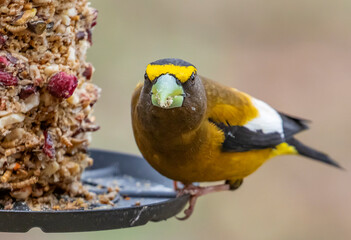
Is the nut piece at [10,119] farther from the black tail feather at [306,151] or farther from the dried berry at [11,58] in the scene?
the black tail feather at [306,151]

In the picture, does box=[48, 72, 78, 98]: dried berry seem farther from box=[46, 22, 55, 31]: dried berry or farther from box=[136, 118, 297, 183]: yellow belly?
box=[136, 118, 297, 183]: yellow belly

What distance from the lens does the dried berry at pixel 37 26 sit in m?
3.05

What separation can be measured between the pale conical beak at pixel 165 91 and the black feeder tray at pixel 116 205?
49 cm

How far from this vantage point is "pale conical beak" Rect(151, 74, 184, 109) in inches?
122

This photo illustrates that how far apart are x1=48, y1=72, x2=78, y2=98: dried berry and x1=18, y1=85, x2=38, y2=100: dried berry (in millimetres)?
85

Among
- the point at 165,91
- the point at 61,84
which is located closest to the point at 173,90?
the point at 165,91

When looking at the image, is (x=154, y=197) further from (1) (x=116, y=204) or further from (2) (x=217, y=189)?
(2) (x=217, y=189)

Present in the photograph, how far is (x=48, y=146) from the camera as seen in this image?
10.7 feet

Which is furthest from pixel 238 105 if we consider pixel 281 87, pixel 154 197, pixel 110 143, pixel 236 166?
pixel 281 87

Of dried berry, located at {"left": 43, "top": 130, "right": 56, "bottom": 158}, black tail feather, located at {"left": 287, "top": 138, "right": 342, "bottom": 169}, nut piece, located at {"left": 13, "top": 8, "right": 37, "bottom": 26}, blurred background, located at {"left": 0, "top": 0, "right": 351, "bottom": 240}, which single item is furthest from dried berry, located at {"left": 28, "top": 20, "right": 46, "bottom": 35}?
blurred background, located at {"left": 0, "top": 0, "right": 351, "bottom": 240}

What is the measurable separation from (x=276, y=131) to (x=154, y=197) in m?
1.03

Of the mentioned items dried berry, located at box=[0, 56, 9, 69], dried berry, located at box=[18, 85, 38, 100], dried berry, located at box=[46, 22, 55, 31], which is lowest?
dried berry, located at box=[18, 85, 38, 100]

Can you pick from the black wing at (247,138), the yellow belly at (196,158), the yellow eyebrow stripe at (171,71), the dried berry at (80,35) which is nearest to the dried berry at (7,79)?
the dried berry at (80,35)

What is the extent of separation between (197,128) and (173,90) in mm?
559
